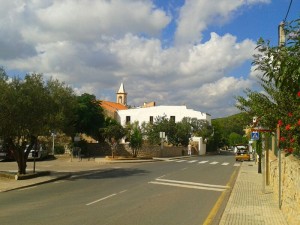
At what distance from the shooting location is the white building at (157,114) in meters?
84.9

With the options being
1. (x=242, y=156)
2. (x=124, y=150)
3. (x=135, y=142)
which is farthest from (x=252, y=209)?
→ (x=124, y=150)

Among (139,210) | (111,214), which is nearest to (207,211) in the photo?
(139,210)

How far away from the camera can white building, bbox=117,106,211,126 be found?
84.9 meters

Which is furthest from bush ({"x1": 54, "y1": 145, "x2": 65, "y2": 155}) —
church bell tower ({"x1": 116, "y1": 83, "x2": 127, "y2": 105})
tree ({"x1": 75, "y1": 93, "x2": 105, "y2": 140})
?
church bell tower ({"x1": 116, "y1": 83, "x2": 127, "y2": 105})

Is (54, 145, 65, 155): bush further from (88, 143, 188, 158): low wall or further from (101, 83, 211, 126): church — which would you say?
(101, 83, 211, 126): church

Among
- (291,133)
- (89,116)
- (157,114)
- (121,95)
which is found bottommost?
(291,133)

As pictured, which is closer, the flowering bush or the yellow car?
the flowering bush

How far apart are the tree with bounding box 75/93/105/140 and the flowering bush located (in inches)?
1541

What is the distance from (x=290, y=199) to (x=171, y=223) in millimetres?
2831

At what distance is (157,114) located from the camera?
85.9 metres

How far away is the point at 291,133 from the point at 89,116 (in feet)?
134

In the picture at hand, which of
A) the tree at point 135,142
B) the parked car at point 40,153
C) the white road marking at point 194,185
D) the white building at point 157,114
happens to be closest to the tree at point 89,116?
the tree at point 135,142

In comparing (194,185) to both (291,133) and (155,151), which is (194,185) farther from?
(155,151)

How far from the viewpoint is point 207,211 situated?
12547mm
